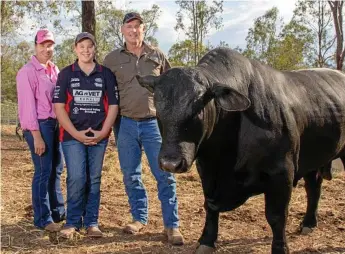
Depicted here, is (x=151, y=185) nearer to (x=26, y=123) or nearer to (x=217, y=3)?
(x=26, y=123)

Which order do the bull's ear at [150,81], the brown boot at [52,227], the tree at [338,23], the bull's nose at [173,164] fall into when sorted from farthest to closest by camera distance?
1. the tree at [338,23]
2. the brown boot at [52,227]
3. the bull's ear at [150,81]
4. the bull's nose at [173,164]

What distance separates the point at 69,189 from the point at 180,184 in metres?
2.80

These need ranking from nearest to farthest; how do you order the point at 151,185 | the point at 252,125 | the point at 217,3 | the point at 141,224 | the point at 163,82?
the point at 163,82 < the point at 252,125 < the point at 141,224 < the point at 151,185 < the point at 217,3

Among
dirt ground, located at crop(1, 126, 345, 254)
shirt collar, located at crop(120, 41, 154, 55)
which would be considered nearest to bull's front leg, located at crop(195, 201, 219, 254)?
dirt ground, located at crop(1, 126, 345, 254)

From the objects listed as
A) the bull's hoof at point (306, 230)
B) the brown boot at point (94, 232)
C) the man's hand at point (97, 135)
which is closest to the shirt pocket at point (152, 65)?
the man's hand at point (97, 135)

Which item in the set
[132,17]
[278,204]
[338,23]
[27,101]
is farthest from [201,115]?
[338,23]

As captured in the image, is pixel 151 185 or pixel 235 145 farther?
pixel 151 185

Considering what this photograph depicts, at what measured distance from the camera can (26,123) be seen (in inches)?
178

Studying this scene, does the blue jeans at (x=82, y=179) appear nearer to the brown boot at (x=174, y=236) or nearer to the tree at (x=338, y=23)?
the brown boot at (x=174, y=236)

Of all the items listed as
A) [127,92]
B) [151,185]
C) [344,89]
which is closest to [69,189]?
[127,92]

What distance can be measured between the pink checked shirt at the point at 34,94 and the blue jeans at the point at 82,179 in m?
0.43

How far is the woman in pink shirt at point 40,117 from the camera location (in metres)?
4.56

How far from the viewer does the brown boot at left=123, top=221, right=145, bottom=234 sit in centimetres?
473

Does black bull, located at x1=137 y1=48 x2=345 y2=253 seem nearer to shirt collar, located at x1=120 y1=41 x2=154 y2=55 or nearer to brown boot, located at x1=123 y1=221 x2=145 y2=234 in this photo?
brown boot, located at x1=123 y1=221 x2=145 y2=234
